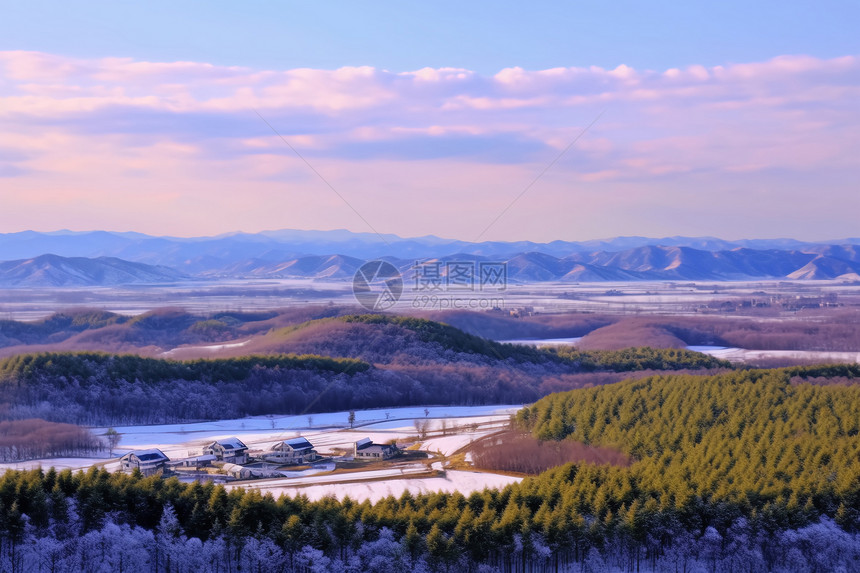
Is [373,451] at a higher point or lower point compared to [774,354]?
higher

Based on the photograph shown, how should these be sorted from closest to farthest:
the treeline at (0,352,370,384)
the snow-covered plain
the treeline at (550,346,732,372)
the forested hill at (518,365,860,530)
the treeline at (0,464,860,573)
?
1. the treeline at (0,464,860,573)
2. the forested hill at (518,365,860,530)
3. the snow-covered plain
4. the treeline at (0,352,370,384)
5. the treeline at (550,346,732,372)

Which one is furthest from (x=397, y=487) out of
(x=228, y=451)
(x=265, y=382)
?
(x=265, y=382)

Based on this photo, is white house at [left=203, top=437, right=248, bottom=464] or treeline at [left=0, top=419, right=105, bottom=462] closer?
white house at [left=203, top=437, right=248, bottom=464]

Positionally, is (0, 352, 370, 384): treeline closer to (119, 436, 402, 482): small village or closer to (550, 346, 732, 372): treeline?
(119, 436, 402, 482): small village

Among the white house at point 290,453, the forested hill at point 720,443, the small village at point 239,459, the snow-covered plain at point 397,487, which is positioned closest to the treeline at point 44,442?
the small village at point 239,459

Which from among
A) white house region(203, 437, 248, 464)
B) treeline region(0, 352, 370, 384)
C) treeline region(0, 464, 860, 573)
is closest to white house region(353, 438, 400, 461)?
white house region(203, 437, 248, 464)

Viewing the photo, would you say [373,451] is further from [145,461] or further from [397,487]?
[145,461]

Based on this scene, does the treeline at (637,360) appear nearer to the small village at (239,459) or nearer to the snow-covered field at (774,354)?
the snow-covered field at (774,354)
